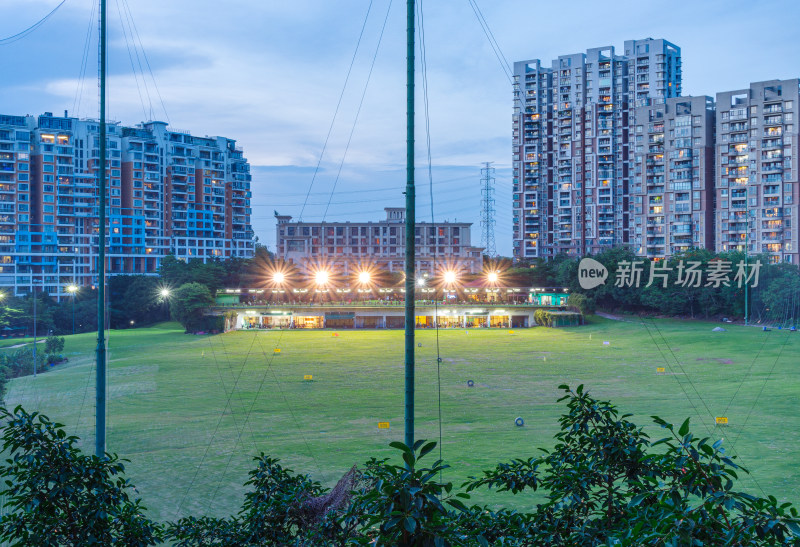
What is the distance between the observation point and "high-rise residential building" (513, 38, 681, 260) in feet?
328

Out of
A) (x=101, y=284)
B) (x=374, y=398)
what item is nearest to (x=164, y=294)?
(x=374, y=398)

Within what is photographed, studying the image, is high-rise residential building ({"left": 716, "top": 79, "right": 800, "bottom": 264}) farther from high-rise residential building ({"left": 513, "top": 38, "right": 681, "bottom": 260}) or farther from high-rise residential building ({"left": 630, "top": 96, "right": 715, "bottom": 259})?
high-rise residential building ({"left": 513, "top": 38, "right": 681, "bottom": 260})

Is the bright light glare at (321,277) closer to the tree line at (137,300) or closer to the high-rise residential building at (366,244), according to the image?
the tree line at (137,300)

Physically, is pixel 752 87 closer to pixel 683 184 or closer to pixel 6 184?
pixel 683 184

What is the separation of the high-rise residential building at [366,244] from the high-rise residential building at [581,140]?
39.4 ft

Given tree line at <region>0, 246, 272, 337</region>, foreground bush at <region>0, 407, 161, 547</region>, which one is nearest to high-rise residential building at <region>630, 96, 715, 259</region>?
tree line at <region>0, 246, 272, 337</region>

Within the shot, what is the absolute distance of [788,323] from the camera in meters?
50.4

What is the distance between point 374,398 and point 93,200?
224 ft

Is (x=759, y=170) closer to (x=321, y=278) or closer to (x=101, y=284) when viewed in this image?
(x=321, y=278)

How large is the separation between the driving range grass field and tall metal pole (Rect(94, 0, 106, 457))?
5743 millimetres

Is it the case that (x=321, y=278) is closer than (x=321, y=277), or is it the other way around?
(x=321, y=277)

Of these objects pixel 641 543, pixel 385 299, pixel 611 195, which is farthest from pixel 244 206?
pixel 641 543

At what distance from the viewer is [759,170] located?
77.7m

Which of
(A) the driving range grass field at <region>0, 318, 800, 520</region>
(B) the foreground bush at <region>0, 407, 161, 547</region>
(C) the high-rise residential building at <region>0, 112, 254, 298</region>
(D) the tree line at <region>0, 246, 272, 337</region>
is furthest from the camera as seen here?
(C) the high-rise residential building at <region>0, 112, 254, 298</region>
